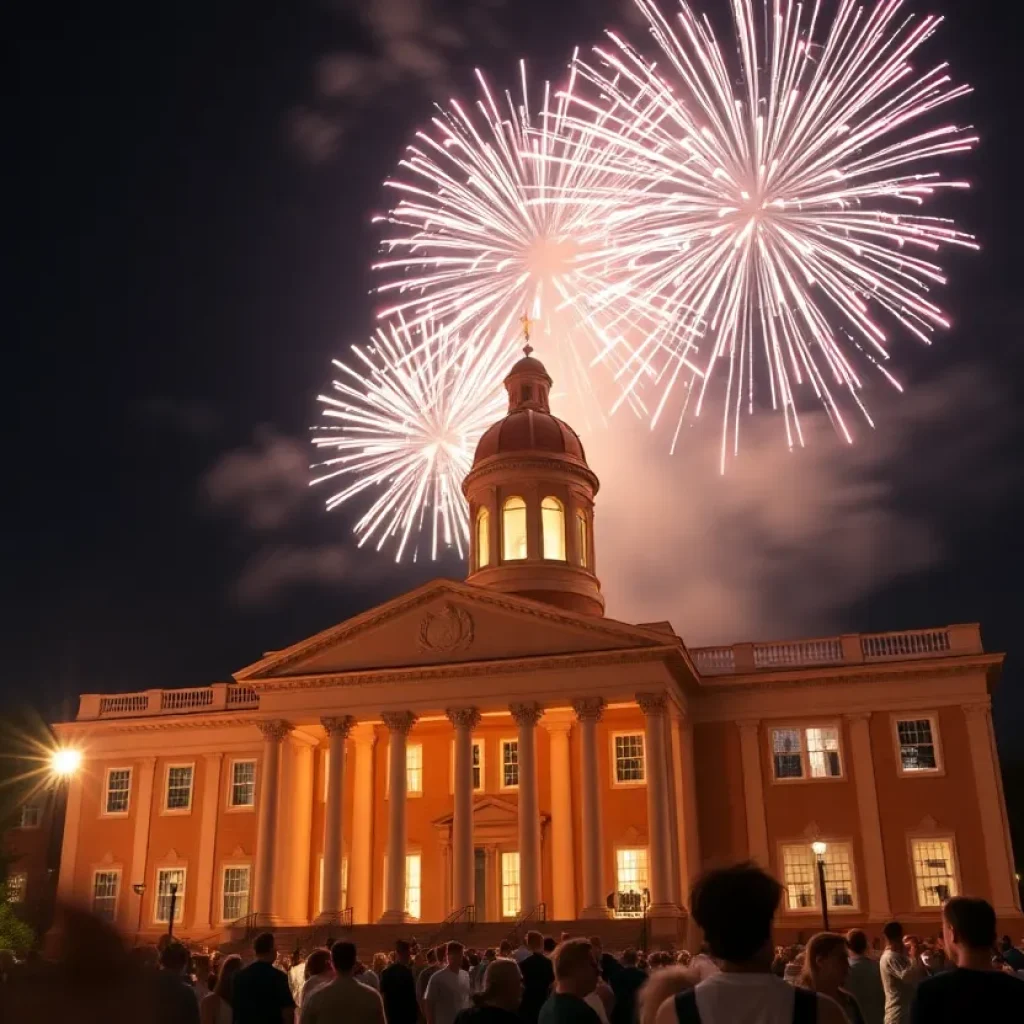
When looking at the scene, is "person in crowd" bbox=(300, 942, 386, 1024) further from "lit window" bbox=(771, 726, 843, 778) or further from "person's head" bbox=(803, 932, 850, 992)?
"lit window" bbox=(771, 726, 843, 778)

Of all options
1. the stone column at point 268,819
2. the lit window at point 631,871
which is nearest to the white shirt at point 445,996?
the lit window at point 631,871

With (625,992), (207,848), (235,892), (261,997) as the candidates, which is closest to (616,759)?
(235,892)

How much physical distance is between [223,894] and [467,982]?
3351cm

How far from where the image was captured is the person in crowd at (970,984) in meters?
5.42

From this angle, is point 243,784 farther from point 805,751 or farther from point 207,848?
point 805,751

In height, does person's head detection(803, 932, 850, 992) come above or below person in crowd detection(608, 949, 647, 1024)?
above

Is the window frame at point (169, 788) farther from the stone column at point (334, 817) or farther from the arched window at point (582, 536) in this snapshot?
the arched window at point (582, 536)

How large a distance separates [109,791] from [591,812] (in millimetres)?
21996

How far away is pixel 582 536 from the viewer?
49719 mm

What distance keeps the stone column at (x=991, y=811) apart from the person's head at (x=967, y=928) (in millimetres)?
35568

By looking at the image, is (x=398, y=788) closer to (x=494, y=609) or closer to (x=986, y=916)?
(x=494, y=609)

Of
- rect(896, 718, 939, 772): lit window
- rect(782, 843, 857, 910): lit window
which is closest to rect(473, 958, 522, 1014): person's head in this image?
rect(782, 843, 857, 910): lit window

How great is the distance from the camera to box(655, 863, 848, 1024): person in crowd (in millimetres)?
4395

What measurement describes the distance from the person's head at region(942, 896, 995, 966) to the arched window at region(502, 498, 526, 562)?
4261cm
